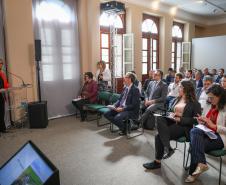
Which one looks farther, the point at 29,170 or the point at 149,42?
the point at 149,42

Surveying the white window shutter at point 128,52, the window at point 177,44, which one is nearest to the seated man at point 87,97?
the white window shutter at point 128,52

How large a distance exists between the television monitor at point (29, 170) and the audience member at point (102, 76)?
4.36 metres

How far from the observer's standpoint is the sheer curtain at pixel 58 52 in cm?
518

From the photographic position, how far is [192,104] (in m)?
2.82

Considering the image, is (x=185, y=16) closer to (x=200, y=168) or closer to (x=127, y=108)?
(x=127, y=108)

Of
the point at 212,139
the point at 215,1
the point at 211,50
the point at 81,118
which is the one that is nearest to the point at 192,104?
the point at 212,139

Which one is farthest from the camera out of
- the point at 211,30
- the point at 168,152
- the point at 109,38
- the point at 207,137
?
the point at 211,30

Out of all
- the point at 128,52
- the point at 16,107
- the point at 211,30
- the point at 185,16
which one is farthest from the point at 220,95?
the point at 211,30

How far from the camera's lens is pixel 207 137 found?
8.12 feet

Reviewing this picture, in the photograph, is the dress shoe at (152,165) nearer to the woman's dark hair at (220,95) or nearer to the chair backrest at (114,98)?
the woman's dark hair at (220,95)

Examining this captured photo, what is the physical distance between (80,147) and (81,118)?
168cm

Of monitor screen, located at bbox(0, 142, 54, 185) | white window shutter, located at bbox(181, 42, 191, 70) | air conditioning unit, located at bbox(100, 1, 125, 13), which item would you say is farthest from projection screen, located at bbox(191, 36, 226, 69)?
monitor screen, located at bbox(0, 142, 54, 185)

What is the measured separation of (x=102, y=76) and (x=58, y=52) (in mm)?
1244

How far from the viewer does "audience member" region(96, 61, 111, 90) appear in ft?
18.9
